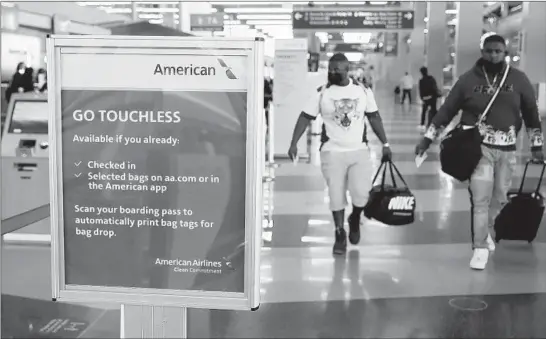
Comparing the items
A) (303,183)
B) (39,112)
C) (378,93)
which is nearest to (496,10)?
(378,93)

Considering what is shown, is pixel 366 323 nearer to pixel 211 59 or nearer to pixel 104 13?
pixel 211 59

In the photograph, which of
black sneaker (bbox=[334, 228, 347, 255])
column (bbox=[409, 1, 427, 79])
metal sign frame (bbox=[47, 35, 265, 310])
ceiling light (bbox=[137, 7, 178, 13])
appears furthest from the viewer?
column (bbox=[409, 1, 427, 79])

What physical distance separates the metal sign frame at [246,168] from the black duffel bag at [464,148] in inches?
130

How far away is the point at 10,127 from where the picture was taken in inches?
253

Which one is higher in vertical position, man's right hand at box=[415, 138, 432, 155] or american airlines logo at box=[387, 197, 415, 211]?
man's right hand at box=[415, 138, 432, 155]

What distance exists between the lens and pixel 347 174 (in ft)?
18.8

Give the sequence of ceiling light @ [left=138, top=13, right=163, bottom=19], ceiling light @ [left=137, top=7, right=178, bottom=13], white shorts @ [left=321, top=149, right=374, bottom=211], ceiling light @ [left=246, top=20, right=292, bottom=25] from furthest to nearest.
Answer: ceiling light @ [left=246, top=20, right=292, bottom=25] < ceiling light @ [left=138, top=13, right=163, bottom=19] < ceiling light @ [left=137, top=7, right=178, bottom=13] < white shorts @ [left=321, top=149, right=374, bottom=211]

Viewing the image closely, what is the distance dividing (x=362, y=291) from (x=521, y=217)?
1.71m

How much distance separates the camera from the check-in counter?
6238mm

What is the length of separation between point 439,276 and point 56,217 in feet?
12.2

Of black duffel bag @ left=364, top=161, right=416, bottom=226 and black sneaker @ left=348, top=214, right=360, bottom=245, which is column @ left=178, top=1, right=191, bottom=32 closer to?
black sneaker @ left=348, top=214, right=360, bottom=245

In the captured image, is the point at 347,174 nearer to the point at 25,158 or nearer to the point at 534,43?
the point at 25,158

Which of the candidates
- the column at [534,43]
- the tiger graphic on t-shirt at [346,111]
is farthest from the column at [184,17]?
the tiger graphic on t-shirt at [346,111]

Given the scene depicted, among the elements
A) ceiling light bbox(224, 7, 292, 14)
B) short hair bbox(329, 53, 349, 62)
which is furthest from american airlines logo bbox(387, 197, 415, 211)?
ceiling light bbox(224, 7, 292, 14)
